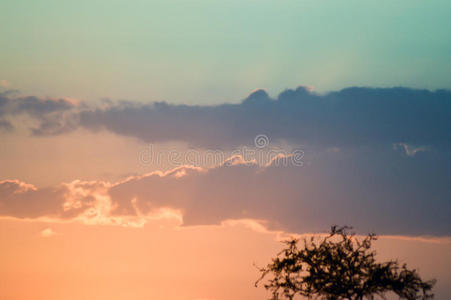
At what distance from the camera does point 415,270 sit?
5400 cm

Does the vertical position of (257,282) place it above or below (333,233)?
below

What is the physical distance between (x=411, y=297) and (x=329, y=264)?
23.6 feet

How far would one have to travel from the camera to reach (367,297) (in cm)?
5344

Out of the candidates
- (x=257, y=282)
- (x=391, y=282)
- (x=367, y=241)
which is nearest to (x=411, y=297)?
(x=391, y=282)

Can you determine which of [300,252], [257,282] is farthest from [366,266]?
[257,282]

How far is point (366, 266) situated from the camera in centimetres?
5444

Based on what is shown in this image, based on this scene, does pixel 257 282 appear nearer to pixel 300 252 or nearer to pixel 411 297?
pixel 300 252

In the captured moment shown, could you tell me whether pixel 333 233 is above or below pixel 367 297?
above

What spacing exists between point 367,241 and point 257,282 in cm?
1011

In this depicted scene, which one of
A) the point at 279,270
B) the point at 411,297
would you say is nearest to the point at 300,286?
the point at 279,270

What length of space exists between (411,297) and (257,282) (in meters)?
12.9

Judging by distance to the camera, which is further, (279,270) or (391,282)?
(279,270)

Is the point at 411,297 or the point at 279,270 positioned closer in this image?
the point at 411,297

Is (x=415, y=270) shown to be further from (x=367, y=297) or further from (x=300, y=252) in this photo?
(x=300, y=252)
